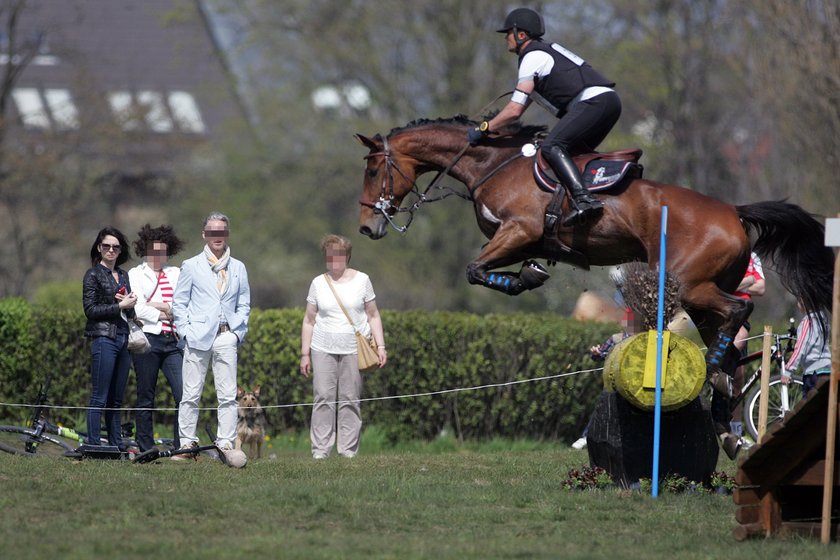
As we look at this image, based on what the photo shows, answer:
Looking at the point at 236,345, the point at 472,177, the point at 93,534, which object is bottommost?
the point at 93,534

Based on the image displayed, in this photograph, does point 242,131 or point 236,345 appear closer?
point 236,345

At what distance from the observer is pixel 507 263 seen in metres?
9.82

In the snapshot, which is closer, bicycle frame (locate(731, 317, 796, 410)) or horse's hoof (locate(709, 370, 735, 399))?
horse's hoof (locate(709, 370, 735, 399))

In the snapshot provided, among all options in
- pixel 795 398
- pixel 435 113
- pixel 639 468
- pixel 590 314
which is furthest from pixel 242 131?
pixel 639 468

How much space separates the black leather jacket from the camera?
10211mm

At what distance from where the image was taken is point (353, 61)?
29.2 meters

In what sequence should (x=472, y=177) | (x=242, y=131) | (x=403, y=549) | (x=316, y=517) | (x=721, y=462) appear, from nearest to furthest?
(x=403, y=549)
(x=316, y=517)
(x=472, y=177)
(x=721, y=462)
(x=242, y=131)

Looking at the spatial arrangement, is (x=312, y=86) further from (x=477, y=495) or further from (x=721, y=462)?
(x=477, y=495)

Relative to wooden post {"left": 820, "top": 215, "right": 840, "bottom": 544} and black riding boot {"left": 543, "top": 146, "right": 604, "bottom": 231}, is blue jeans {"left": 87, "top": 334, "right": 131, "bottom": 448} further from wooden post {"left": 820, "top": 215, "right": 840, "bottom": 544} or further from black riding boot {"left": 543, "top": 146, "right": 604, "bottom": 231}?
wooden post {"left": 820, "top": 215, "right": 840, "bottom": 544}

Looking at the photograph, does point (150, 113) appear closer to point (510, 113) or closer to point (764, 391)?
point (510, 113)

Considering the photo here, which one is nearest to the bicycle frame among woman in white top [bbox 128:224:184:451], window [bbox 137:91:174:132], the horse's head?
the horse's head

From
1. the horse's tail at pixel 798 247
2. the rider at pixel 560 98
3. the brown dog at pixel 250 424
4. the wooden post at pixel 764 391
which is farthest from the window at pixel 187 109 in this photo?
the wooden post at pixel 764 391

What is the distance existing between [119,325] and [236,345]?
101 cm

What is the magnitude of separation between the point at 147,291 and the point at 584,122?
4.17 m
